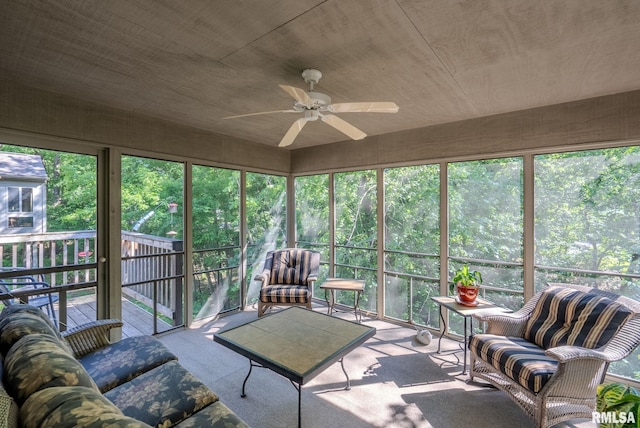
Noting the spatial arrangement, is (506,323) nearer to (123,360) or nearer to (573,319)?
(573,319)

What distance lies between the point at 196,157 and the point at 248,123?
0.88 metres

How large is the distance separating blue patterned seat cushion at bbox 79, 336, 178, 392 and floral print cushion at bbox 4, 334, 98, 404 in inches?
23.0

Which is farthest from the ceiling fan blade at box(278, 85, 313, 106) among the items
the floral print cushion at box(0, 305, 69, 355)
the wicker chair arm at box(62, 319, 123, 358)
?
the wicker chair arm at box(62, 319, 123, 358)

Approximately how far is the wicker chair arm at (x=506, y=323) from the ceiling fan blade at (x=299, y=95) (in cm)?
233

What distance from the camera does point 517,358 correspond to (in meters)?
2.10

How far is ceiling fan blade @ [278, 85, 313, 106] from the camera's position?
1.76 meters

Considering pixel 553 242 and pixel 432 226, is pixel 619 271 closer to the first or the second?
pixel 553 242

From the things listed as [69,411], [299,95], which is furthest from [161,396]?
[299,95]

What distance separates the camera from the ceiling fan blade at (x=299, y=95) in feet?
5.79

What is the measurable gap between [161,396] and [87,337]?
3.24 ft

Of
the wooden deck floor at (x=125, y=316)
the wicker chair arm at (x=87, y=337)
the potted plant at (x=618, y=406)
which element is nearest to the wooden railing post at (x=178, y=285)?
the wooden deck floor at (x=125, y=316)

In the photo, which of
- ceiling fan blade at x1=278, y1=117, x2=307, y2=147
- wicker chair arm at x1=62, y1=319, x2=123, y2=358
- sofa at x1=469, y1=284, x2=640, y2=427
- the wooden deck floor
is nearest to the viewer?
sofa at x1=469, y1=284, x2=640, y2=427

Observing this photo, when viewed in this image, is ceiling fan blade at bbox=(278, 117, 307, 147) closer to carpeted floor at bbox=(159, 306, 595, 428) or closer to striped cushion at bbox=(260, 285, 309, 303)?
striped cushion at bbox=(260, 285, 309, 303)

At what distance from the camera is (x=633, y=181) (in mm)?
2625
